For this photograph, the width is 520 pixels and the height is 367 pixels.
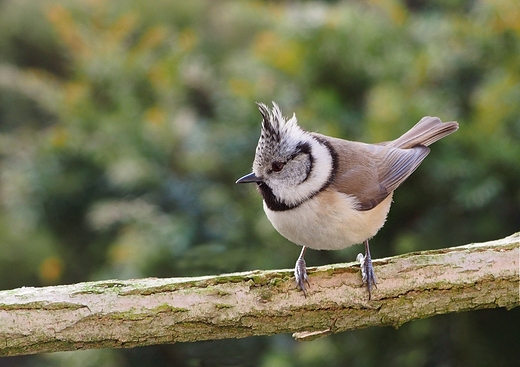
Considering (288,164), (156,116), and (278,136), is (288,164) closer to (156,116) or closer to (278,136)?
(278,136)

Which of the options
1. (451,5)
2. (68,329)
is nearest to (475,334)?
(68,329)

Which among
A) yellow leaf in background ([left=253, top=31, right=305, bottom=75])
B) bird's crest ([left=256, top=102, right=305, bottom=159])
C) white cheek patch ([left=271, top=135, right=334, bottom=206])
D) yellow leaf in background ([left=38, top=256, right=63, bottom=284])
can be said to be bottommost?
white cheek patch ([left=271, top=135, right=334, bottom=206])

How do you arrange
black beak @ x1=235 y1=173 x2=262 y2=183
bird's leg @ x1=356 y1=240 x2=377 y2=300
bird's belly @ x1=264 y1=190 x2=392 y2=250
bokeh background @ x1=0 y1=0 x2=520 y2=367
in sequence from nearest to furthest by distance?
bird's leg @ x1=356 y1=240 x2=377 y2=300
bird's belly @ x1=264 y1=190 x2=392 y2=250
black beak @ x1=235 y1=173 x2=262 y2=183
bokeh background @ x1=0 y1=0 x2=520 y2=367

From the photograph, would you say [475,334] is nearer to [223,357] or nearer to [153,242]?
[223,357]

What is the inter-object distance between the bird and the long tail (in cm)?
19

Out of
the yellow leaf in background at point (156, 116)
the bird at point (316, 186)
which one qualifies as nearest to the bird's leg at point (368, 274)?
the bird at point (316, 186)

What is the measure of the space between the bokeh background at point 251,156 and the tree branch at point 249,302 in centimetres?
86

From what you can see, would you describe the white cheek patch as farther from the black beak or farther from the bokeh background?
the bokeh background

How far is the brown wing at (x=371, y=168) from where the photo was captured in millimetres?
3225

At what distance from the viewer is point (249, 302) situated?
263cm

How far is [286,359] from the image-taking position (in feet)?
12.6

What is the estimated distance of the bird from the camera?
3010 millimetres

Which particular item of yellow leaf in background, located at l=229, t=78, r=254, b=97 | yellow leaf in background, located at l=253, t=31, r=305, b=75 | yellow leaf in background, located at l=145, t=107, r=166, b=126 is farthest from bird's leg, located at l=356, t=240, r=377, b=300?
yellow leaf in background, located at l=145, t=107, r=166, b=126

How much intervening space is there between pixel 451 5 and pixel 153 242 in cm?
358
